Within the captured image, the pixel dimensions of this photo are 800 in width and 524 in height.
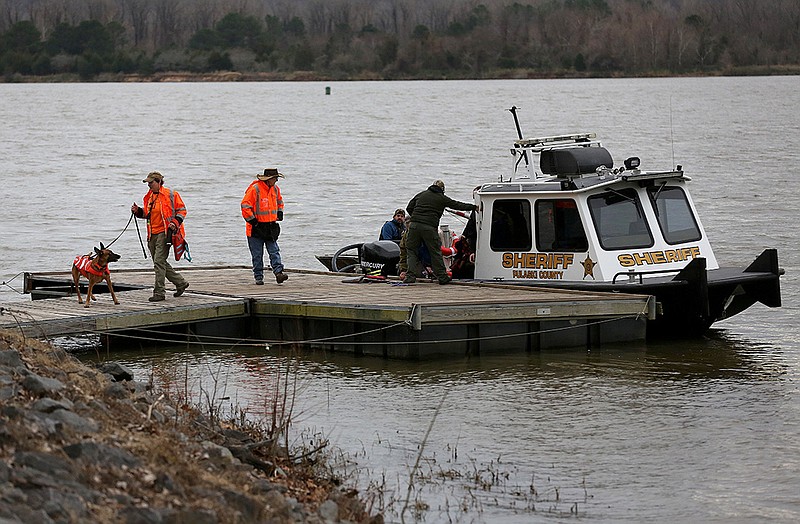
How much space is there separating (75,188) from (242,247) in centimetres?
1714

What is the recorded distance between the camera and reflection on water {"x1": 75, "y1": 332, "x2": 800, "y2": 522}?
10.9m

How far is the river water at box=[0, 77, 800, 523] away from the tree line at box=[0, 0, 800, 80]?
3956 centimetres

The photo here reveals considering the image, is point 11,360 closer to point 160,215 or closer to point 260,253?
point 160,215

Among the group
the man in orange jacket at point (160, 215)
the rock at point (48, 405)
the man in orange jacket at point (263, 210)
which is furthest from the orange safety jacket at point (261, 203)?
the rock at point (48, 405)

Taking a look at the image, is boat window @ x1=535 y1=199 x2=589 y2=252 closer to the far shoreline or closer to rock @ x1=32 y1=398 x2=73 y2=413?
rock @ x1=32 y1=398 x2=73 y2=413

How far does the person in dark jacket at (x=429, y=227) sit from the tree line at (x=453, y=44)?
101893mm

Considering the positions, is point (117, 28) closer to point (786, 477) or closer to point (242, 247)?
point (242, 247)

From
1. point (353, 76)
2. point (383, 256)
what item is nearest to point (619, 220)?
point (383, 256)

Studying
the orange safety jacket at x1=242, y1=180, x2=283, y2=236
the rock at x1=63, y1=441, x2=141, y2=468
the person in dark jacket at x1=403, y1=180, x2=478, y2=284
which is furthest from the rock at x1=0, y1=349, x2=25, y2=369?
the person in dark jacket at x1=403, y1=180, x2=478, y2=284

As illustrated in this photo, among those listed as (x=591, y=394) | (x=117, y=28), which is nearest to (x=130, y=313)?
(x=591, y=394)

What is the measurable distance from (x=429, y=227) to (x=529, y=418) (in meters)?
4.65

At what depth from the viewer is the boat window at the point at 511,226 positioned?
18014 millimetres

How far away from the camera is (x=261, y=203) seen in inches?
702

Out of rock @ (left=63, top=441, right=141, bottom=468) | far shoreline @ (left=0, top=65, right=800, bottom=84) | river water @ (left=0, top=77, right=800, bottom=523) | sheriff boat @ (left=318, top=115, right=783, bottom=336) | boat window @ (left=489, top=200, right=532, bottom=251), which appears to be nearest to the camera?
rock @ (left=63, top=441, right=141, bottom=468)
